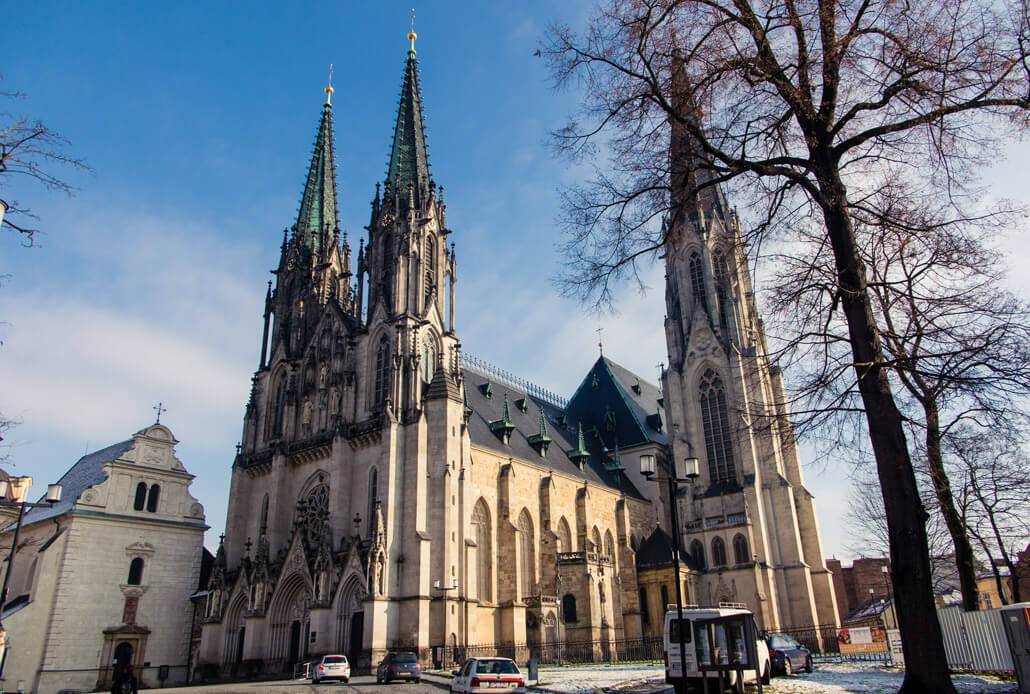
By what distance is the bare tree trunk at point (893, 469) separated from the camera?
9.92 metres

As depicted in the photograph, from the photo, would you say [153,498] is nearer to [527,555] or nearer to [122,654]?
[122,654]

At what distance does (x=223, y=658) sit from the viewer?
114 feet

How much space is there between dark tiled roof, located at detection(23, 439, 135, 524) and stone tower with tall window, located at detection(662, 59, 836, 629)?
34514mm

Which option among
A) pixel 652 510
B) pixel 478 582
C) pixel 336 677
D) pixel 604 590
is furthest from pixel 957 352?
pixel 652 510

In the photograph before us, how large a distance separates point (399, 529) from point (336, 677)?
23.3ft

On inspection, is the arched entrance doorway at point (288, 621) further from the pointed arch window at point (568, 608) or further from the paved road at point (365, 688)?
the pointed arch window at point (568, 608)

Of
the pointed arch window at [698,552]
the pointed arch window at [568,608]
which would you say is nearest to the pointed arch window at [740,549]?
the pointed arch window at [698,552]

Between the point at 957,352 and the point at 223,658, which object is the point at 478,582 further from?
the point at 957,352

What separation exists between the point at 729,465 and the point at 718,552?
547 cm

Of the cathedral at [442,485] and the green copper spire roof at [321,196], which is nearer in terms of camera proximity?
the cathedral at [442,485]

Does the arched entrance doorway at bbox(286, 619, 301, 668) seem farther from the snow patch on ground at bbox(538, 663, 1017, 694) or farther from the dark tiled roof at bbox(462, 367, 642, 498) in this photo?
the snow patch on ground at bbox(538, 663, 1017, 694)

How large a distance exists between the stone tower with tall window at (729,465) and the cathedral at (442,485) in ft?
0.43

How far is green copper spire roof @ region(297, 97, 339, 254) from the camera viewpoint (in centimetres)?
4716

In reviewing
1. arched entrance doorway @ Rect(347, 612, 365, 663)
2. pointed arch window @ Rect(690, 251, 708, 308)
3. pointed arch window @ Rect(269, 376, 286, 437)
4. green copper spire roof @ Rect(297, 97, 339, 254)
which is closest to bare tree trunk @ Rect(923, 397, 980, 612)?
arched entrance doorway @ Rect(347, 612, 365, 663)
